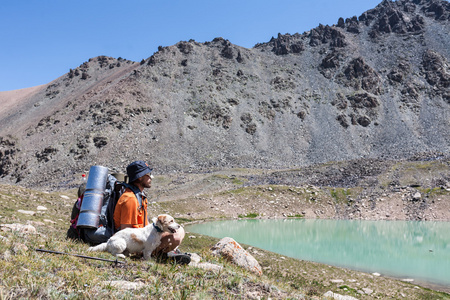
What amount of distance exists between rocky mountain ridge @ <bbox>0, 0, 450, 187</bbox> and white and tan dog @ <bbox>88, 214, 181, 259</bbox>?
74064mm

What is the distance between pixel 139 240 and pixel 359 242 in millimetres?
29863

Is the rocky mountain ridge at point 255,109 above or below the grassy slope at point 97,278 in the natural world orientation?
above

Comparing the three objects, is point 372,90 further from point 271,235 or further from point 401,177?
point 271,235

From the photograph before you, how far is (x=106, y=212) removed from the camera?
8.56 m

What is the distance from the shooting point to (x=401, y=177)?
178 feet

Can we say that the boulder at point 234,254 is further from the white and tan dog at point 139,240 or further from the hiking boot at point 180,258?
the white and tan dog at point 139,240

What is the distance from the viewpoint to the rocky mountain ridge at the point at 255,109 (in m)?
92.4

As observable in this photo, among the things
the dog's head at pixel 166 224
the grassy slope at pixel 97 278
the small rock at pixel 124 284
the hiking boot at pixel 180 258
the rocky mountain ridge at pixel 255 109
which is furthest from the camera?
the rocky mountain ridge at pixel 255 109

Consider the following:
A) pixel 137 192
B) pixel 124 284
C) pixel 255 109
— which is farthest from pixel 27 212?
pixel 255 109

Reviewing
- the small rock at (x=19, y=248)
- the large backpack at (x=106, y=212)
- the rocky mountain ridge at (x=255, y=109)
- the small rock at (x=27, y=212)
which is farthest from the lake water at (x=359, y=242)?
the rocky mountain ridge at (x=255, y=109)

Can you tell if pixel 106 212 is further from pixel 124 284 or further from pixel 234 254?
pixel 234 254

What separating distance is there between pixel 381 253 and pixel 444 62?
134011 mm

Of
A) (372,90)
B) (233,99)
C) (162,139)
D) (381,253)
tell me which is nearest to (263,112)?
(233,99)

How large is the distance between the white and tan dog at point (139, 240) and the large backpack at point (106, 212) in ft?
2.90
